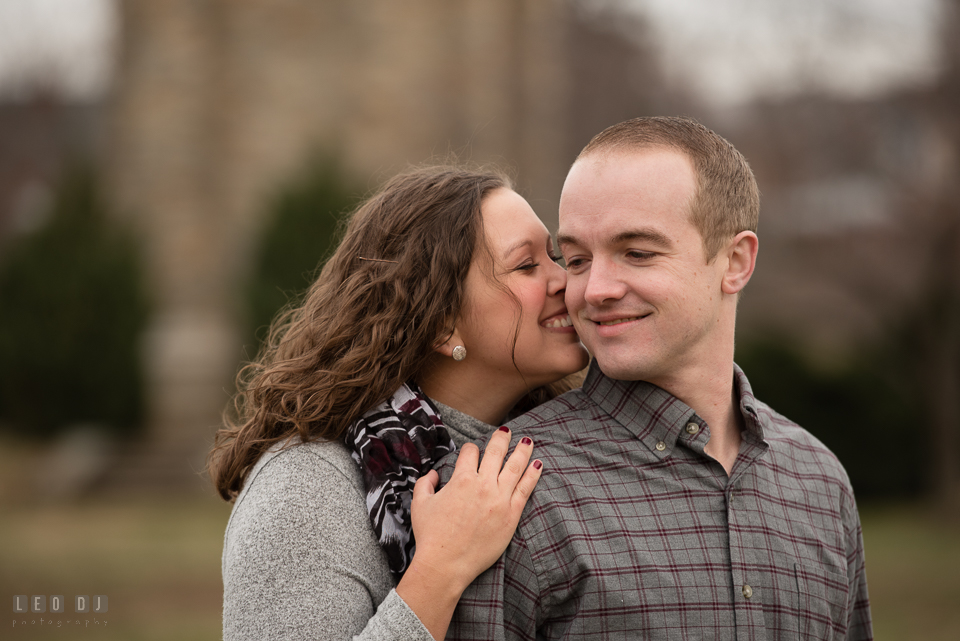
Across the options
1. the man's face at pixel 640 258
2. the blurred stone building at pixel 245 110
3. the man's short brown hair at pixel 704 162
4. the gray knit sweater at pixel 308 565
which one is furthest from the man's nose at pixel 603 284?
the blurred stone building at pixel 245 110

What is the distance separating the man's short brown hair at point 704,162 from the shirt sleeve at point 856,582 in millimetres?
942

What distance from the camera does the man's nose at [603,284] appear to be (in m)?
2.57

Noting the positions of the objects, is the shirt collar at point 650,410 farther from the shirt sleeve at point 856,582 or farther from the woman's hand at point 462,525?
the shirt sleeve at point 856,582

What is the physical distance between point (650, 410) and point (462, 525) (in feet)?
2.02

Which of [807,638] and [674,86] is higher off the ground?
[674,86]

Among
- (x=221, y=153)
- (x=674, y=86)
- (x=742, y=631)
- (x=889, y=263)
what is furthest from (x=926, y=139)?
(x=742, y=631)

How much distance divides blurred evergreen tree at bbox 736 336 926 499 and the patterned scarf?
38.8 feet

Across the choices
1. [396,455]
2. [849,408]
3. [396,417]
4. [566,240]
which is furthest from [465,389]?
[849,408]

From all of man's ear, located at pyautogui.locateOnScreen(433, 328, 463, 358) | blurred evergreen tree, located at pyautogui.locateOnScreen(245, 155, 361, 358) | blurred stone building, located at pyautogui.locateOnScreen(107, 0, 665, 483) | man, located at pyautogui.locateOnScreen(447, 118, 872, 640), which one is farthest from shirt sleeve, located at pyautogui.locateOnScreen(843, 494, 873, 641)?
blurred stone building, located at pyautogui.locateOnScreen(107, 0, 665, 483)

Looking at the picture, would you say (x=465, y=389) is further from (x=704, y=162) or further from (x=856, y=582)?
(x=856, y=582)

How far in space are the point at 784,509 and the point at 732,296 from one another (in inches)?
24.3

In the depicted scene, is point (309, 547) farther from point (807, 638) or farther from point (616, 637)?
point (807, 638)

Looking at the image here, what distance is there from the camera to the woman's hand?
2.45m

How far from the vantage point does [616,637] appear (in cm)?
238
